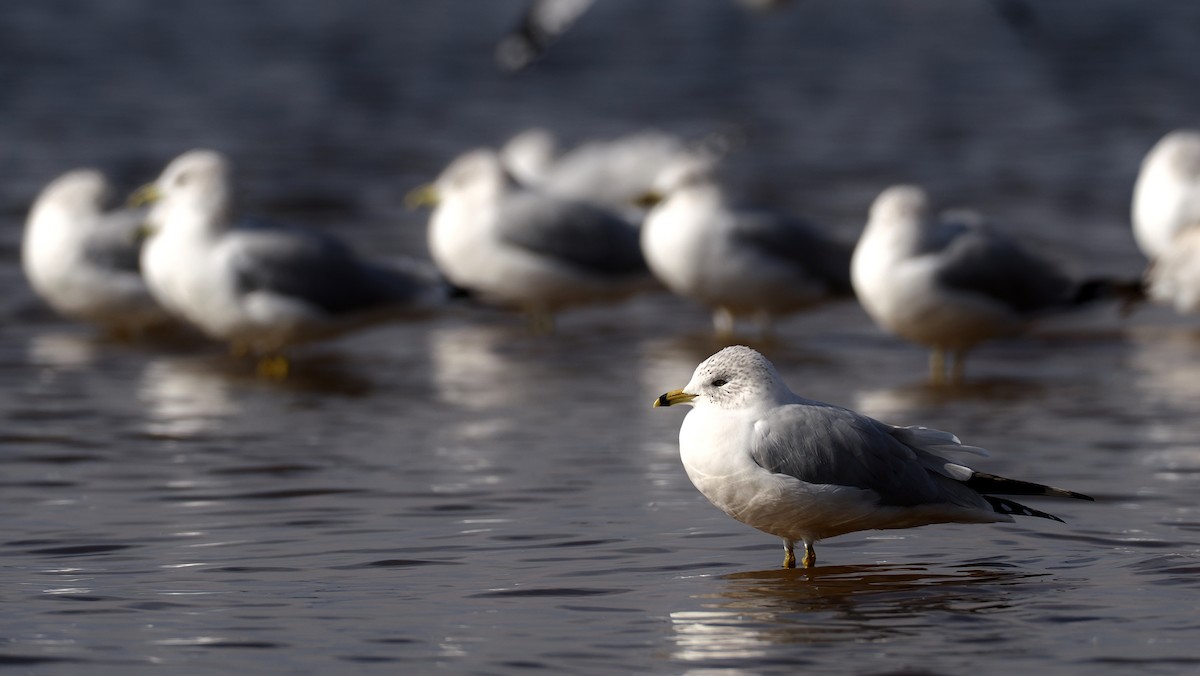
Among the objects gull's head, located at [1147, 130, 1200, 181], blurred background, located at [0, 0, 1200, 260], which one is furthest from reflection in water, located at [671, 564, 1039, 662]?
blurred background, located at [0, 0, 1200, 260]

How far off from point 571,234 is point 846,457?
6.27 metres

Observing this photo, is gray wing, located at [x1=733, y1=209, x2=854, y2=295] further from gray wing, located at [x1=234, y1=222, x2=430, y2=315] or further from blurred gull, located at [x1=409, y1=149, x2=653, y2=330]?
gray wing, located at [x1=234, y1=222, x2=430, y2=315]

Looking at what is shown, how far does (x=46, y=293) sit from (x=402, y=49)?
23.9 metres

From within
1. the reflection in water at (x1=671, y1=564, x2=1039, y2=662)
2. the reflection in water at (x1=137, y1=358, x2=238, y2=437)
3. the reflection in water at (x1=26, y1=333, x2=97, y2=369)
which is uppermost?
the reflection in water at (x1=26, y1=333, x2=97, y2=369)

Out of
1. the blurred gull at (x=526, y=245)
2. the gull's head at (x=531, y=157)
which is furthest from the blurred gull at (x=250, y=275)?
the gull's head at (x=531, y=157)

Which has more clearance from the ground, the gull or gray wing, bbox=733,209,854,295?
gray wing, bbox=733,209,854,295

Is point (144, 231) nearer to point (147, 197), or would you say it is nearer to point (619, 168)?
point (147, 197)

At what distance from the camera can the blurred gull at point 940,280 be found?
32.1 ft

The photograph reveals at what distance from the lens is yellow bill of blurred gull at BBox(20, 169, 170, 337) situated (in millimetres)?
11094

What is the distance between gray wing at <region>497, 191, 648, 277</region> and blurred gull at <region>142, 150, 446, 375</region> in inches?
49.4

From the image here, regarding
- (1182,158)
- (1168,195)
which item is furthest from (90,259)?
(1182,158)

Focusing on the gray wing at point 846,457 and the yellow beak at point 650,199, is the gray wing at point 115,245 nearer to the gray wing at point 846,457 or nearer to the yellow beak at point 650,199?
the yellow beak at point 650,199

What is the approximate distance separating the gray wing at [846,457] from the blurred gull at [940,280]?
392 centimetres

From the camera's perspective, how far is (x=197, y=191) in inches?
407
